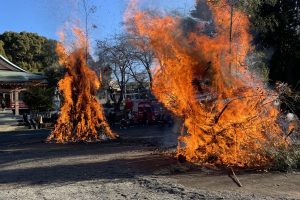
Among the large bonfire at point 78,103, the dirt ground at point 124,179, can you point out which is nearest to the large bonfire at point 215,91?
the dirt ground at point 124,179

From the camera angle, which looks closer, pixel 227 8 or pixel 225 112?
pixel 225 112

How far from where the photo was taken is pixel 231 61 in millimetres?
12133

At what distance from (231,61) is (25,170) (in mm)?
5919

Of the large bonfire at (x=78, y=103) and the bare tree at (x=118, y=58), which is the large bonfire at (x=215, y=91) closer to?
the large bonfire at (x=78, y=103)

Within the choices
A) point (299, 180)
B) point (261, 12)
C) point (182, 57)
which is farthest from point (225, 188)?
point (261, 12)

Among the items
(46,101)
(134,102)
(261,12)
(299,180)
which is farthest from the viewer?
(46,101)

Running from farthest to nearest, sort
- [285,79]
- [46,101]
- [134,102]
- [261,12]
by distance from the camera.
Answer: [46,101] < [134,102] < [285,79] < [261,12]

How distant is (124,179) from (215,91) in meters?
3.75

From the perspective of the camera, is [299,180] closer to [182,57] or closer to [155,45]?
[182,57]

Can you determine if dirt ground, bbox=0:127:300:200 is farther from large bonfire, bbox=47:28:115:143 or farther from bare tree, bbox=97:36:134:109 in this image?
bare tree, bbox=97:36:134:109

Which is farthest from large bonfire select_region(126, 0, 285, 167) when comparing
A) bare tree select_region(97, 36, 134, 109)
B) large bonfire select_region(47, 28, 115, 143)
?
bare tree select_region(97, 36, 134, 109)

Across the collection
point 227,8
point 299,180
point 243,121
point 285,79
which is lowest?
point 299,180

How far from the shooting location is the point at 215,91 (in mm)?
12008

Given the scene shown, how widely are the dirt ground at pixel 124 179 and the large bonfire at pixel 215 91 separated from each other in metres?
0.93
